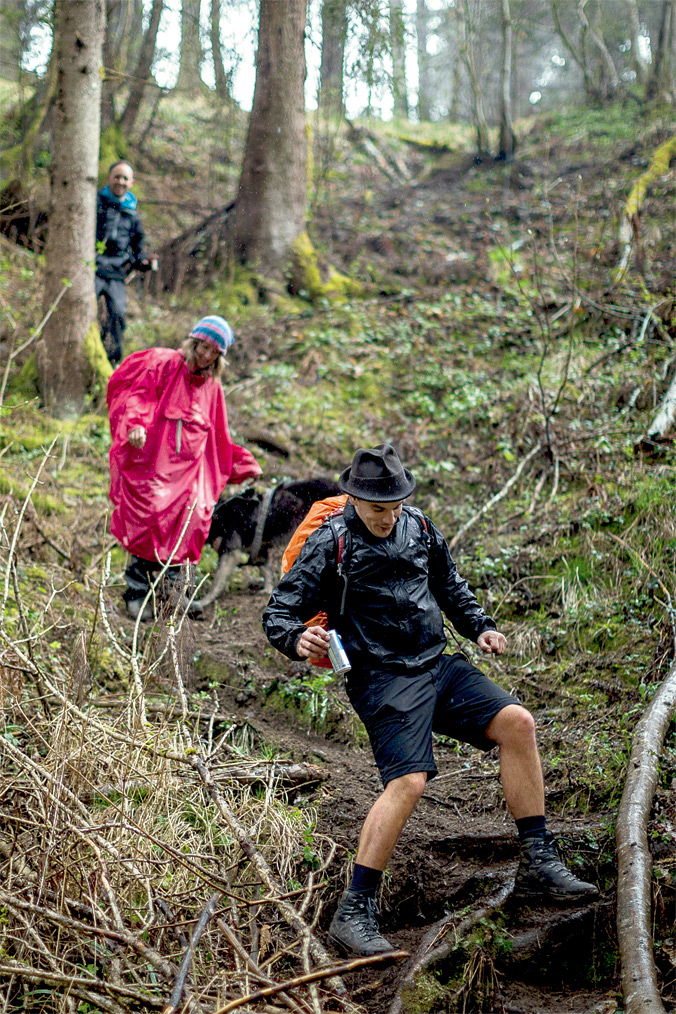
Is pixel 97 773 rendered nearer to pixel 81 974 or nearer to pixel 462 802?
pixel 81 974

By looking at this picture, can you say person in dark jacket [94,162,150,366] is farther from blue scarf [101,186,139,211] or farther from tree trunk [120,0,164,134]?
tree trunk [120,0,164,134]

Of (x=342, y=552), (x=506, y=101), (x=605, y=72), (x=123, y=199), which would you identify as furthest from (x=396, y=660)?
(x=605, y=72)

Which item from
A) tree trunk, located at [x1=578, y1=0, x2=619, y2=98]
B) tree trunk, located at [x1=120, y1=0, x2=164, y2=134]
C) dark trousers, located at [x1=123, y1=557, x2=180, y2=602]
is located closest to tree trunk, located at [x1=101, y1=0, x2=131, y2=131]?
tree trunk, located at [x1=120, y1=0, x2=164, y2=134]

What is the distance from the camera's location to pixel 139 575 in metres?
6.03

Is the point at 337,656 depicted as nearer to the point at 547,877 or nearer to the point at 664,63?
the point at 547,877

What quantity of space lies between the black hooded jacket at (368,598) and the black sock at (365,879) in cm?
78

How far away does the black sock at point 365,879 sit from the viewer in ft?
10.3

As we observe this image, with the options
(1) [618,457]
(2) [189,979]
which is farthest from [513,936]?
(1) [618,457]

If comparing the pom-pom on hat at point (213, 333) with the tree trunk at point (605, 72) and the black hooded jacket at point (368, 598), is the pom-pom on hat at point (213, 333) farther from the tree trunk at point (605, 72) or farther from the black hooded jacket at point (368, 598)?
the tree trunk at point (605, 72)

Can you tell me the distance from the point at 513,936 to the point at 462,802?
1.12 m

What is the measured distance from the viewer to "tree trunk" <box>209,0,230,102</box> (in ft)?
45.8

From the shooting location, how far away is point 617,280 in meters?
9.05

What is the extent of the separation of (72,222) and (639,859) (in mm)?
7780

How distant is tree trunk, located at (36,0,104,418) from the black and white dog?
9.34 ft
